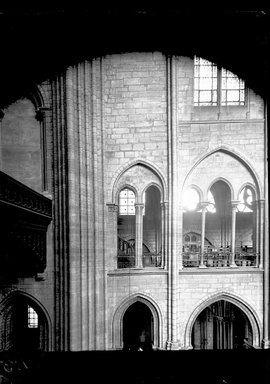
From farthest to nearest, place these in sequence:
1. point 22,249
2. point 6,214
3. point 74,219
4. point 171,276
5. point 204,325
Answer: point 204,325 → point 171,276 → point 74,219 → point 22,249 → point 6,214

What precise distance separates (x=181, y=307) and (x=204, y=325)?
18.1 ft

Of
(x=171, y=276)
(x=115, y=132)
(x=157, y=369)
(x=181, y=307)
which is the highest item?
(x=115, y=132)

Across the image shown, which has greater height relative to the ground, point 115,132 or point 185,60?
point 185,60

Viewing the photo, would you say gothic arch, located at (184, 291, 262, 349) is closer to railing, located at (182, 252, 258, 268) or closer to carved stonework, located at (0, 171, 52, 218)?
railing, located at (182, 252, 258, 268)

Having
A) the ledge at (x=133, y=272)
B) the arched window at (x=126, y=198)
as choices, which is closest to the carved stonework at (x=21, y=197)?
the ledge at (x=133, y=272)

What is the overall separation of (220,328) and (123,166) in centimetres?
901

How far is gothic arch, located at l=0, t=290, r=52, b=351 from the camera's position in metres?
9.84

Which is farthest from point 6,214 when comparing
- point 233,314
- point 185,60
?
point 233,314

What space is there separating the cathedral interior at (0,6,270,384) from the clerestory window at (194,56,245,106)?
4cm

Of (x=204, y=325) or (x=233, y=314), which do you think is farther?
(x=204, y=325)

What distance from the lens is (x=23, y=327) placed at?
1192cm

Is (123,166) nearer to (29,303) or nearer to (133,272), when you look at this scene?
(133,272)

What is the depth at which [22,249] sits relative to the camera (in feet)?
26.7

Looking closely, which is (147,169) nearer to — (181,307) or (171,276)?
(171,276)
